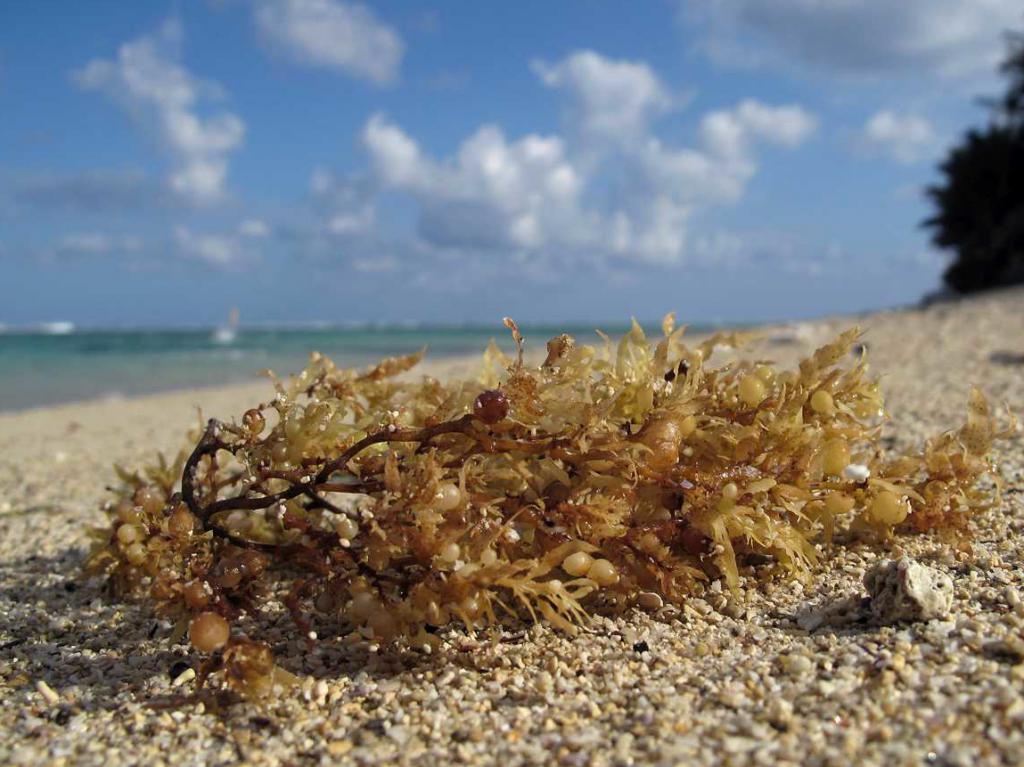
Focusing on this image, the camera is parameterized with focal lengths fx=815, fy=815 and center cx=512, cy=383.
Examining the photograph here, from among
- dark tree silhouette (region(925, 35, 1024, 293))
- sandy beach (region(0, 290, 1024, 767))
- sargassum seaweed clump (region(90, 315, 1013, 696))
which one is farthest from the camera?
dark tree silhouette (region(925, 35, 1024, 293))

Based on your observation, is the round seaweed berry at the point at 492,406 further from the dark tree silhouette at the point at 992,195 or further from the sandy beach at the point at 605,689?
the dark tree silhouette at the point at 992,195

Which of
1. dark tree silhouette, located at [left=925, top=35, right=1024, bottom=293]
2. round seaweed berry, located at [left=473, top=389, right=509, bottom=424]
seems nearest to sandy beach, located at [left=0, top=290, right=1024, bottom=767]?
round seaweed berry, located at [left=473, top=389, right=509, bottom=424]

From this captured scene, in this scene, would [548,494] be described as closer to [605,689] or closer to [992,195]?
[605,689]

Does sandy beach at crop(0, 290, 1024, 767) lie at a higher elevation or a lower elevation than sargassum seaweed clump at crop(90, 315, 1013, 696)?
lower

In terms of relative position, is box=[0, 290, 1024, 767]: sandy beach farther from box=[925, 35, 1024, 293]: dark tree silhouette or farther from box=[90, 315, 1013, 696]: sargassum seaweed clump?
box=[925, 35, 1024, 293]: dark tree silhouette

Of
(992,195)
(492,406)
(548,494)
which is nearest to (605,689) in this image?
(548,494)

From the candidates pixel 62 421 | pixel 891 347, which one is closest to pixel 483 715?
pixel 891 347

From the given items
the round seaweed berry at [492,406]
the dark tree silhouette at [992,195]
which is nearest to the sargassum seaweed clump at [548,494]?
the round seaweed berry at [492,406]
